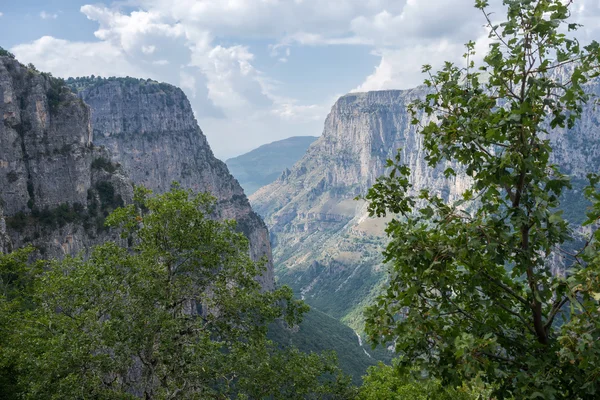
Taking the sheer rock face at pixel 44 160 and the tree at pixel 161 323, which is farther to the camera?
the sheer rock face at pixel 44 160

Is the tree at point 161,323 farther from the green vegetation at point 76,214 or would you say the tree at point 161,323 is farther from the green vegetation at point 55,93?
the green vegetation at point 55,93

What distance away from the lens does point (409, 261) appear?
895cm

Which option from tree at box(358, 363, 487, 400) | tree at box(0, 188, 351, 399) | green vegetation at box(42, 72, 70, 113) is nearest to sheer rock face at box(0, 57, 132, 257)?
green vegetation at box(42, 72, 70, 113)

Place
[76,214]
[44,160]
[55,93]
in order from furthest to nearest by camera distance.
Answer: [55,93]
[76,214]
[44,160]

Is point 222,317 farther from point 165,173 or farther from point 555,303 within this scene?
point 165,173

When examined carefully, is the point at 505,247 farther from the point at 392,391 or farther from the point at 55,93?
the point at 55,93

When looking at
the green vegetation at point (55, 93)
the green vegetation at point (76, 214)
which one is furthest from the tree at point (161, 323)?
the green vegetation at point (55, 93)

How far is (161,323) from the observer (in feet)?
59.4

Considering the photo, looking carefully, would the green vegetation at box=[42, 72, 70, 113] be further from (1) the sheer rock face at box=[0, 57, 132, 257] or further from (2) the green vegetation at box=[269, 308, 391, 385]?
(2) the green vegetation at box=[269, 308, 391, 385]

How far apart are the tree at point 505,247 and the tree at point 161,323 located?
12725mm

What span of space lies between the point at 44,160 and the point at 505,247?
89.5m

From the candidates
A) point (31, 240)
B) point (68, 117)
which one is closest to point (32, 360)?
point (31, 240)

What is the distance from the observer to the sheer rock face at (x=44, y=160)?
7206 cm

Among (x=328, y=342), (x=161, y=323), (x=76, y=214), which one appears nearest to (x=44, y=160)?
(x=76, y=214)
